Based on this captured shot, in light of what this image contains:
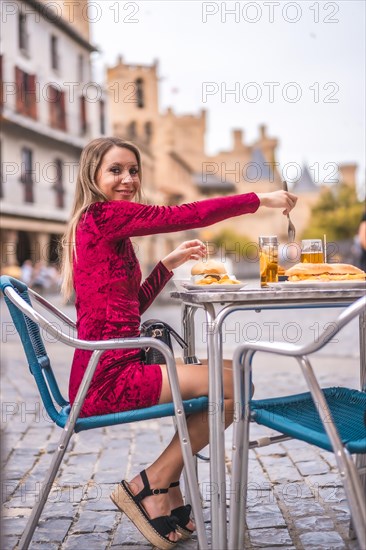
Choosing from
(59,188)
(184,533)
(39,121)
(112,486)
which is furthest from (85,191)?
(59,188)

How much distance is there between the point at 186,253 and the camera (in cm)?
335

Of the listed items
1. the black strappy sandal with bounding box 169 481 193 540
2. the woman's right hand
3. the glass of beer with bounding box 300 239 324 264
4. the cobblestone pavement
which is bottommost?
the cobblestone pavement

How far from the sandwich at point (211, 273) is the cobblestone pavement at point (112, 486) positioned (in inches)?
29.0

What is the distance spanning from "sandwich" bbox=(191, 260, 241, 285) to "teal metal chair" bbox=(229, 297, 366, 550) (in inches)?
19.0

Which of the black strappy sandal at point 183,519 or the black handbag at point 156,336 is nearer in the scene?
the black handbag at point 156,336

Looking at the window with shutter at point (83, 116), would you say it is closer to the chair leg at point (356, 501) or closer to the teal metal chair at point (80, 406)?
the teal metal chair at point (80, 406)

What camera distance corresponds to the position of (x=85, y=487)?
13.1 ft

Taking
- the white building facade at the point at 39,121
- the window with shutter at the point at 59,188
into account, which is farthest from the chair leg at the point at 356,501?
the window with shutter at the point at 59,188

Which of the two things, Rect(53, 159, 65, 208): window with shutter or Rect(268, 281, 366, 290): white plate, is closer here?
Rect(268, 281, 366, 290): white plate

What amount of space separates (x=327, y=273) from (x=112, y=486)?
1.74m

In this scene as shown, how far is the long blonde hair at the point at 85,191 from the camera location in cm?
315

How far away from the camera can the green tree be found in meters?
65.6

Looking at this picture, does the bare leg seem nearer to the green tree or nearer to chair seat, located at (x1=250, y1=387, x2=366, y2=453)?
chair seat, located at (x1=250, y1=387, x2=366, y2=453)

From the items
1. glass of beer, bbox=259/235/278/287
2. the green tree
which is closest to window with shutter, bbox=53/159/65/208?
the green tree
